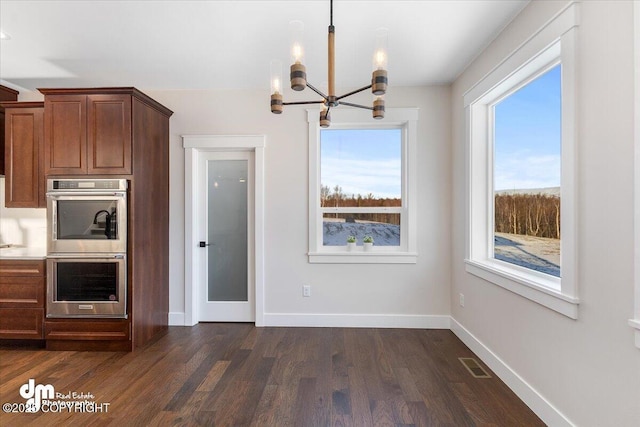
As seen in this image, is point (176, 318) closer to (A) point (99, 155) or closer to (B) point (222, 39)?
(A) point (99, 155)

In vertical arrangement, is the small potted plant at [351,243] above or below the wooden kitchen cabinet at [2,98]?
below

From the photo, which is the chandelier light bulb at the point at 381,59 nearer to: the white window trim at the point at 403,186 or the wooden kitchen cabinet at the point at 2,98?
the white window trim at the point at 403,186

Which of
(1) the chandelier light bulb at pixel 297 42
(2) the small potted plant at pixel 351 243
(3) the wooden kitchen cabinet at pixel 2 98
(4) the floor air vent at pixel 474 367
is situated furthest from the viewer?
(2) the small potted plant at pixel 351 243

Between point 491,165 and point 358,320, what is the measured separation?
208 cm

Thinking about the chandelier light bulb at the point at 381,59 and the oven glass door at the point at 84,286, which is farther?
the oven glass door at the point at 84,286

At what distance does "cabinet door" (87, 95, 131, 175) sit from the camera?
9.69 ft

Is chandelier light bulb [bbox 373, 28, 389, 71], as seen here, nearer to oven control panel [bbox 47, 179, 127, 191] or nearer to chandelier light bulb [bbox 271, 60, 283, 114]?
chandelier light bulb [bbox 271, 60, 283, 114]

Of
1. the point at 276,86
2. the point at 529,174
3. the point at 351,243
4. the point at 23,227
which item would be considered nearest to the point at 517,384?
the point at 529,174

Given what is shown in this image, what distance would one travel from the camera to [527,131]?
2369mm

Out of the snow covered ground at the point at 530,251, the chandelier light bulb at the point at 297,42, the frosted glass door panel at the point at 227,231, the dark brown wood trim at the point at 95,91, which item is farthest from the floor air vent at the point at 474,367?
the dark brown wood trim at the point at 95,91

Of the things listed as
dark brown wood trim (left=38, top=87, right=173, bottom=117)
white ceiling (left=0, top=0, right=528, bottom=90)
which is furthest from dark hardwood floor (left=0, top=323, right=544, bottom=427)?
dark brown wood trim (left=38, top=87, right=173, bottom=117)

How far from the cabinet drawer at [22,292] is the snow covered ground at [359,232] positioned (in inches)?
111

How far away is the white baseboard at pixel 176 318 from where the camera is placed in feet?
11.8

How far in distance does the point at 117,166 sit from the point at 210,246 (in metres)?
1.28
